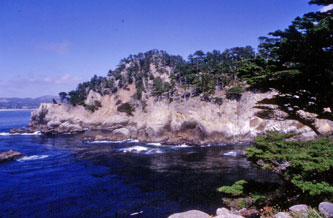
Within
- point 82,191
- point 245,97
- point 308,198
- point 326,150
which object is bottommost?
point 82,191

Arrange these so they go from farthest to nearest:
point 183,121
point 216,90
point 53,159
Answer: point 216,90
point 183,121
point 53,159

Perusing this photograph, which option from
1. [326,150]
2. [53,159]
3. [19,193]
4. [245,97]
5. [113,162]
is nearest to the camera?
[326,150]

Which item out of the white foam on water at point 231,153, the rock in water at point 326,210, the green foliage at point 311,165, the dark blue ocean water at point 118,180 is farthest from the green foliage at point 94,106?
the rock in water at point 326,210

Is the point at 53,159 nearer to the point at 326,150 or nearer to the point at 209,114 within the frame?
the point at 209,114

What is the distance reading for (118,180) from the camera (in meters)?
34.0

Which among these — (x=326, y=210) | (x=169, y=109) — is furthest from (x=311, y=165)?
(x=169, y=109)

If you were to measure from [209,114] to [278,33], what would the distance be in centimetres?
5295

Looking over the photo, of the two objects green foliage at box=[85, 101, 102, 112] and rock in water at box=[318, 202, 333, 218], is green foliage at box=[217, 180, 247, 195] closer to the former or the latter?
rock in water at box=[318, 202, 333, 218]

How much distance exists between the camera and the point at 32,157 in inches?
1929

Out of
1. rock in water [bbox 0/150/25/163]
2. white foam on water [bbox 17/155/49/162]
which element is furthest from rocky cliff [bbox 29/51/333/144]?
rock in water [bbox 0/150/25/163]

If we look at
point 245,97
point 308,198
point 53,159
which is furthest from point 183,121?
point 308,198

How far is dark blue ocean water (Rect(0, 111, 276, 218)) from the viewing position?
2495 centimetres

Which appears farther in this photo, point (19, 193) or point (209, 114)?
point (209, 114)

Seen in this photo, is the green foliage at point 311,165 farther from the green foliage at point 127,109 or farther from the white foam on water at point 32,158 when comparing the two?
the green foliage at point 127,109
